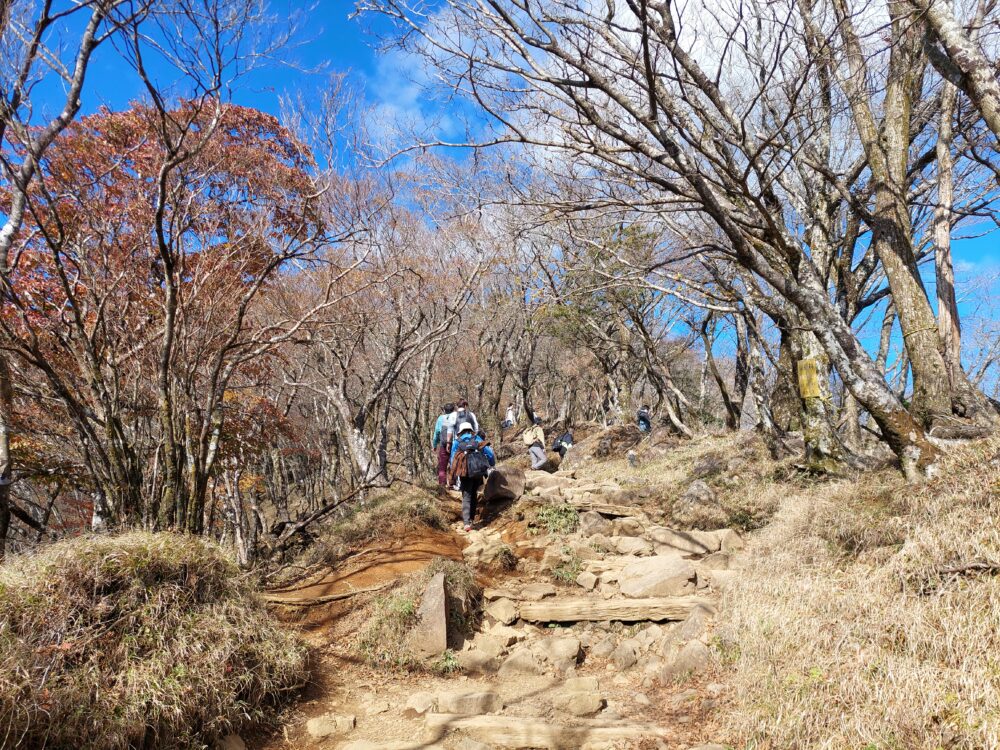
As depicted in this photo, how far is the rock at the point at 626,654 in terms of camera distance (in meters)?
A: 4.75

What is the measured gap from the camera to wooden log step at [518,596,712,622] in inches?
202

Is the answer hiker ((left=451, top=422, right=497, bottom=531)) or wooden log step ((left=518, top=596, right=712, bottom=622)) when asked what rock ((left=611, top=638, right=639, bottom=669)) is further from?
hiker ((left=451, top=422, right=497, bottom=531))

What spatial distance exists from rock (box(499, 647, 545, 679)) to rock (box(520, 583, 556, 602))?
1.07 meters

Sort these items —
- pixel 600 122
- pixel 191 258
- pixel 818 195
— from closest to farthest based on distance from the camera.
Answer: pixel 600 122, pixel 191 258, pixel 818 195

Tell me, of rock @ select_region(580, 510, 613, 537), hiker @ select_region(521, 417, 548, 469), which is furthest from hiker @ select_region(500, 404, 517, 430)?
rock @ select_region(580, 510, 613, 537)

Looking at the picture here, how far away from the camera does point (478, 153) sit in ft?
18.8

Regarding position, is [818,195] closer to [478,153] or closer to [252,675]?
[478,153]

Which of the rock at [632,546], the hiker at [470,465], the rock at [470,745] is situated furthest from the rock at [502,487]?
the rock at [470,745]

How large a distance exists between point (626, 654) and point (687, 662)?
643 millimetres

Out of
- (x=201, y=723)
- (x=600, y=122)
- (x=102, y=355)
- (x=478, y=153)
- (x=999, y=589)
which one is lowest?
(x=201, y=723)

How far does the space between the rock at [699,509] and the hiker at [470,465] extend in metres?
2.82

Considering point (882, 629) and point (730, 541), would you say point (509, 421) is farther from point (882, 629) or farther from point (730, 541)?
point (882, 629)

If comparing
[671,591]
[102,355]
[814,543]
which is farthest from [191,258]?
[814,543]

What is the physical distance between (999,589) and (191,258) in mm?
9273
